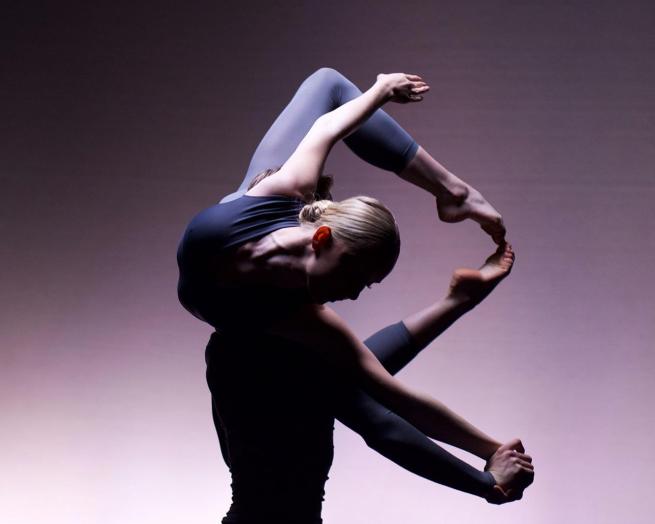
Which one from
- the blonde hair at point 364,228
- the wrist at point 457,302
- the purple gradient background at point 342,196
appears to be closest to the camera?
the blonde hair at point 364,228

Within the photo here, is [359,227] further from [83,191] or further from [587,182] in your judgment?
[83,191]

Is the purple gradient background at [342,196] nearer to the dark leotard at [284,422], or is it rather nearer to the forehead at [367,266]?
the dark leotard at [284,422]

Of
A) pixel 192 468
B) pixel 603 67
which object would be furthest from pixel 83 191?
pixel 603 67

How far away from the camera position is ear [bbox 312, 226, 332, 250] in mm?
1332

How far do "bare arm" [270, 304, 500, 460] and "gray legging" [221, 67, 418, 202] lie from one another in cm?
27

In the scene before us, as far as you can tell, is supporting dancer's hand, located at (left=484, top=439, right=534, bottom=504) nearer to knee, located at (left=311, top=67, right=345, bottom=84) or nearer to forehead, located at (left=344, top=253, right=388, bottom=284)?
forehead, located at (left=344, top=253, right=388, bottom=284)

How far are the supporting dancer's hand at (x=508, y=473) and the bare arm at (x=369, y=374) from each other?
20mm

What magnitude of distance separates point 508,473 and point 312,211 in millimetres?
591

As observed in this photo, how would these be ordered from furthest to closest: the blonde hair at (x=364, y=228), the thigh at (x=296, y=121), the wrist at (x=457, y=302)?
the wrist at (x=457, y=302) → the thigh at (x=296, y=121) → the blonde hair at (x=364, y=228)

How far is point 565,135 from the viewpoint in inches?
89.1

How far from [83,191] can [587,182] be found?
4.29ft

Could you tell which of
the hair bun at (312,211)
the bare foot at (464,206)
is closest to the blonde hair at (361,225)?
the hair bun at (312,211)

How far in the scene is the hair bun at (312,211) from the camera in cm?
139

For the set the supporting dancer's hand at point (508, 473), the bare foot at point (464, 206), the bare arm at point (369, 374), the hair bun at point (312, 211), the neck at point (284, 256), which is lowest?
the supporting dancer's hand at point (508, 473)
